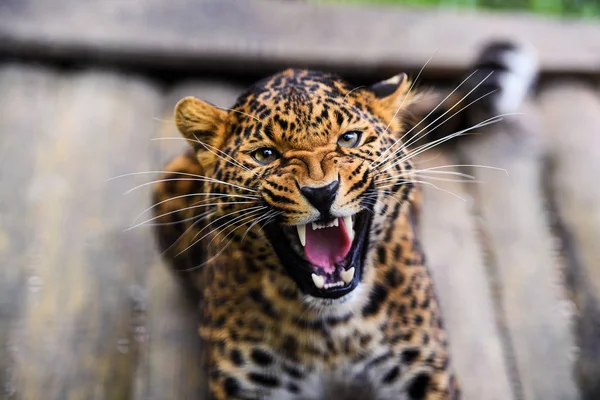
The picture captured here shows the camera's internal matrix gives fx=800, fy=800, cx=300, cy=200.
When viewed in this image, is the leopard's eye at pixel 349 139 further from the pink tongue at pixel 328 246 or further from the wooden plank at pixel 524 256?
the wooden plank at pixel 524 256

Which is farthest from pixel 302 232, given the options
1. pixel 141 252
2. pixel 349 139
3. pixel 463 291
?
pixel 141 252

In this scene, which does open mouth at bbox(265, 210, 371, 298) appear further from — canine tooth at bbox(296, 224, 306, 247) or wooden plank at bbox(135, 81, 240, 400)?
wooden plank at bbox(135, 81, 240, 400)

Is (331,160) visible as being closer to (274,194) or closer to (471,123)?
(274,194)

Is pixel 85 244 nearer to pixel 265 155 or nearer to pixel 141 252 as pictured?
pixel 141 252

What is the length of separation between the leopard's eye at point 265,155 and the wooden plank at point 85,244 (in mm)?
1175

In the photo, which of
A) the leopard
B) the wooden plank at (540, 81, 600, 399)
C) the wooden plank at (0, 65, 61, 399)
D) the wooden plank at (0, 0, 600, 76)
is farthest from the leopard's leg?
the wooden plank at (540, 81, 600, 399)

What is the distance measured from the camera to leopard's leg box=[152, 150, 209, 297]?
274 centimetres

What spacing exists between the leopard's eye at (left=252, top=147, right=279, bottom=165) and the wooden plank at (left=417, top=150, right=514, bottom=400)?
1.06m

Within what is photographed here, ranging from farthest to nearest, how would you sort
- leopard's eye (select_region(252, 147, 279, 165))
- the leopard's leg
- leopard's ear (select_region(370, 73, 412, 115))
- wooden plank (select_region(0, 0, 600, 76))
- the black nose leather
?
wooden plank (select_region(0, 0, 600, 76)) < the leopard's leg < leopard's ear (select_region(370, 73, 412, 115)) < leopard's eye (select_region(252, 147, 279, 165)) < the black nose leather

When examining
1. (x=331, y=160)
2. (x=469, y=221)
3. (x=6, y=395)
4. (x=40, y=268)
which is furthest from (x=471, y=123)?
(x=6, y=395)

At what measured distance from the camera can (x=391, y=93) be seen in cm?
222

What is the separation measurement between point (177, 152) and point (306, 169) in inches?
61.1

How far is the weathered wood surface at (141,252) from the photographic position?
9.37 feet

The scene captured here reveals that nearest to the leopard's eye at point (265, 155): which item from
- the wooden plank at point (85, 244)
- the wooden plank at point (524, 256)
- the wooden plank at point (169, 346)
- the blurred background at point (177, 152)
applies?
the blurred background at point (177, 152)
